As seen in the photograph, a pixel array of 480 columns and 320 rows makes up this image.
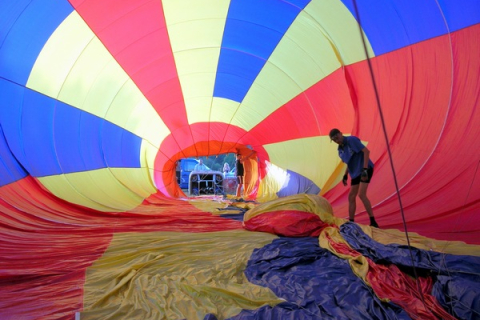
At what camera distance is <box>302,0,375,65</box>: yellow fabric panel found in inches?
140

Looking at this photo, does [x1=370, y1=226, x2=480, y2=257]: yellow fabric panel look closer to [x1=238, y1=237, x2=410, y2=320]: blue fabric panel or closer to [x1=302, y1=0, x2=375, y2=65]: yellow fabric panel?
[x1=238, y1=237, x2=410, y2=320]: blue fabric panel

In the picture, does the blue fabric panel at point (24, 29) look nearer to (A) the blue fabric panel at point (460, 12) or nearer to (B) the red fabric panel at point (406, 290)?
(A) the blue fabric panel at point (460, 12)

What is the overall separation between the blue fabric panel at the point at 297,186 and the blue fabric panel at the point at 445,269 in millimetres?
2507

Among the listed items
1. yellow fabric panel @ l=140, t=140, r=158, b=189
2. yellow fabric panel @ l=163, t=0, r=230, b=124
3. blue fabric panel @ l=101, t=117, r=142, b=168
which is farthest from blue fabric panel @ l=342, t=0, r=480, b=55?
yellow fabric panel @ l=140, t=140, r=158, b=189

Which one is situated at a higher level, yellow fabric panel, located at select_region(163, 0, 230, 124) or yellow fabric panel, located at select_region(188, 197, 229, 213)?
yellow fabric panel, located at select_region(163, 0, 230, 124)

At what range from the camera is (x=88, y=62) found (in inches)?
171

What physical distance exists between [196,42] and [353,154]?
2.52m

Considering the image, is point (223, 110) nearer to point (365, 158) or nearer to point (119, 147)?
point (119, 147)

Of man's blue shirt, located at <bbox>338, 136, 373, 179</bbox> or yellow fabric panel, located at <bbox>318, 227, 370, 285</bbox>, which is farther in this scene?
man's blue shirt, located at <bbox>338, 136, 373, 179</bbox>

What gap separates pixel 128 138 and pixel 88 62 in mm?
2052

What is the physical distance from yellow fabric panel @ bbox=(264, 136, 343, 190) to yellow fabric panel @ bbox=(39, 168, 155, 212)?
256cm

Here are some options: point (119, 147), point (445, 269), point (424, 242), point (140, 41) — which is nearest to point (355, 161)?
point (424, 242)

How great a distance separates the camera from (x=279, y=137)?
255 inches

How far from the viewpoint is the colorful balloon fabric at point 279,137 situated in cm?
192
